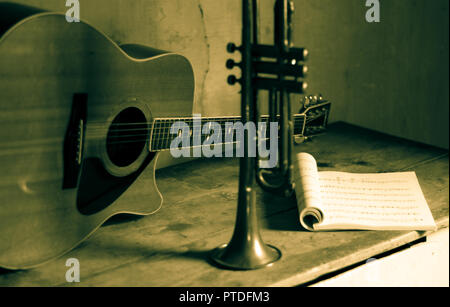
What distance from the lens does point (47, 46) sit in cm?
87

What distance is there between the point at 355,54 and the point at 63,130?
1.35m

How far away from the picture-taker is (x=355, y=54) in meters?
1.94

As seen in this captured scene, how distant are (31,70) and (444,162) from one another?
1.13 m

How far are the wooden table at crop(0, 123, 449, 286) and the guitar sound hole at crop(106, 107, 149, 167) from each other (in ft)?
0.45

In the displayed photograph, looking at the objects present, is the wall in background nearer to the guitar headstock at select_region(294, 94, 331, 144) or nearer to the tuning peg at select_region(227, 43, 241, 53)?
the guitar headstock at select_region(294, 94, 331, 144)

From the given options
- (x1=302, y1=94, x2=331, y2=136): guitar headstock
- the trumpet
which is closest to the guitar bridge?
the trumpet

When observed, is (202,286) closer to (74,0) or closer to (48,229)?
(48,229)

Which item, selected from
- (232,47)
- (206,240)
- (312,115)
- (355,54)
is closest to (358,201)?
(312,115)

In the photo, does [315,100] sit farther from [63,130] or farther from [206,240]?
[63,130]

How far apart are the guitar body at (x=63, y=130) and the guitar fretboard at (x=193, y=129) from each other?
0.02m

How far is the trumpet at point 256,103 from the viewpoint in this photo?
785mm

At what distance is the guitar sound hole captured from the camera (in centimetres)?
103

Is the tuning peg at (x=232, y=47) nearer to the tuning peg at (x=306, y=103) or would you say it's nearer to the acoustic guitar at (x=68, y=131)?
the acoustic guitar at (x=68, y=131)

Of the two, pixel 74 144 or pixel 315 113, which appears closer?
pixel 74 144
